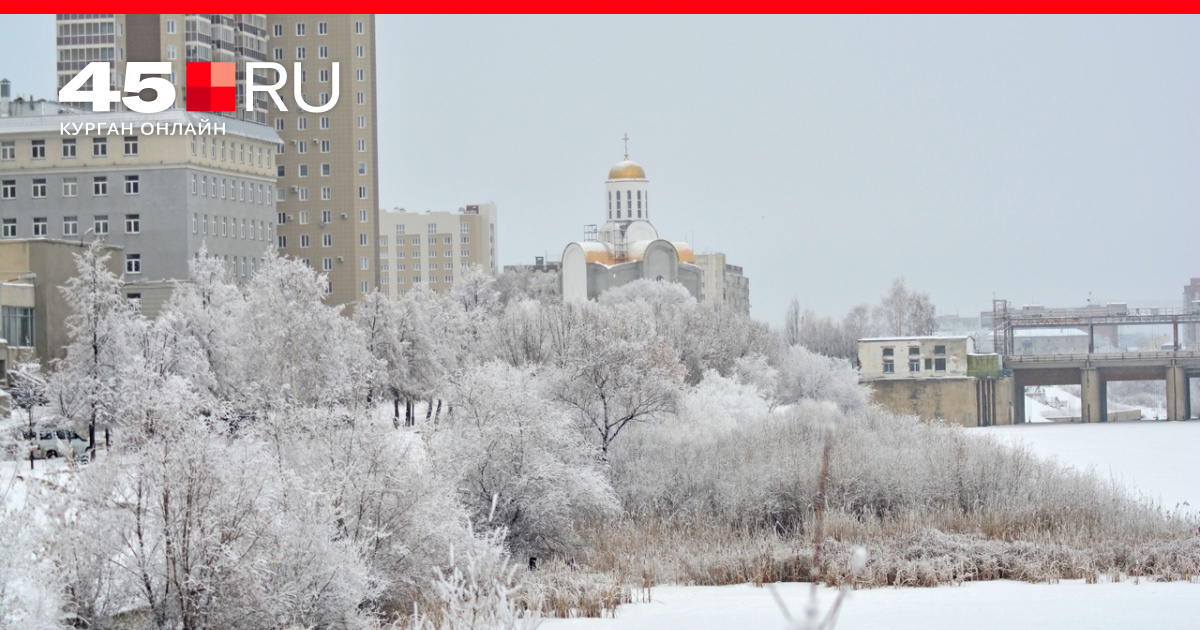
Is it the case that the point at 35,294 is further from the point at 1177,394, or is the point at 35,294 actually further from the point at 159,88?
the point at 1177,394

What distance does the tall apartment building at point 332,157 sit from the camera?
317 feet

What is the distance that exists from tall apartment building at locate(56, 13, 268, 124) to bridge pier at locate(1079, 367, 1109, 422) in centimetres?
4934

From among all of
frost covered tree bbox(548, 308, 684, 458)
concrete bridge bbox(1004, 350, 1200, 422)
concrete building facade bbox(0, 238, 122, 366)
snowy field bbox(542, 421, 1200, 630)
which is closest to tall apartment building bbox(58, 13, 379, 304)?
concrete bridge bbox(1004, 350, 1200, 422)

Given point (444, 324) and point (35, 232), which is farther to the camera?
point (35, 232)

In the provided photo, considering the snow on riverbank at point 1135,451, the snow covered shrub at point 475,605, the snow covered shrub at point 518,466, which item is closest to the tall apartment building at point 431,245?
the snow on riverbank at point 1135,451

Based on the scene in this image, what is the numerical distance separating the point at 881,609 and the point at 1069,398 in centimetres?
11811

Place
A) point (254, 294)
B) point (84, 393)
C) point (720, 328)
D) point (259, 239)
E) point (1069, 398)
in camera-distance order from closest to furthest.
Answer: point (84, 393), point (254, 294), point (720, 328), point (259, 239), point (1069, 398)

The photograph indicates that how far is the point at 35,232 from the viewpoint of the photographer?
77375mm

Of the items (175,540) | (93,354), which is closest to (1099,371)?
(93,354)

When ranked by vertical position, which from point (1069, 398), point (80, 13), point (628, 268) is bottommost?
point (1069, 398)

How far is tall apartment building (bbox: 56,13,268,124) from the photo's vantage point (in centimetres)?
8962

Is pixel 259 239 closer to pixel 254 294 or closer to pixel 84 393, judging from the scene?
pixel 254 294

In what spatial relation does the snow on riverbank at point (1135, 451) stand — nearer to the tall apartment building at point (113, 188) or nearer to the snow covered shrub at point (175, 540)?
the snow covered shrub at point (175, 540)

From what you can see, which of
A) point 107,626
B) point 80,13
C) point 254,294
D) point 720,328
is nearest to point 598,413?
point 254,294
